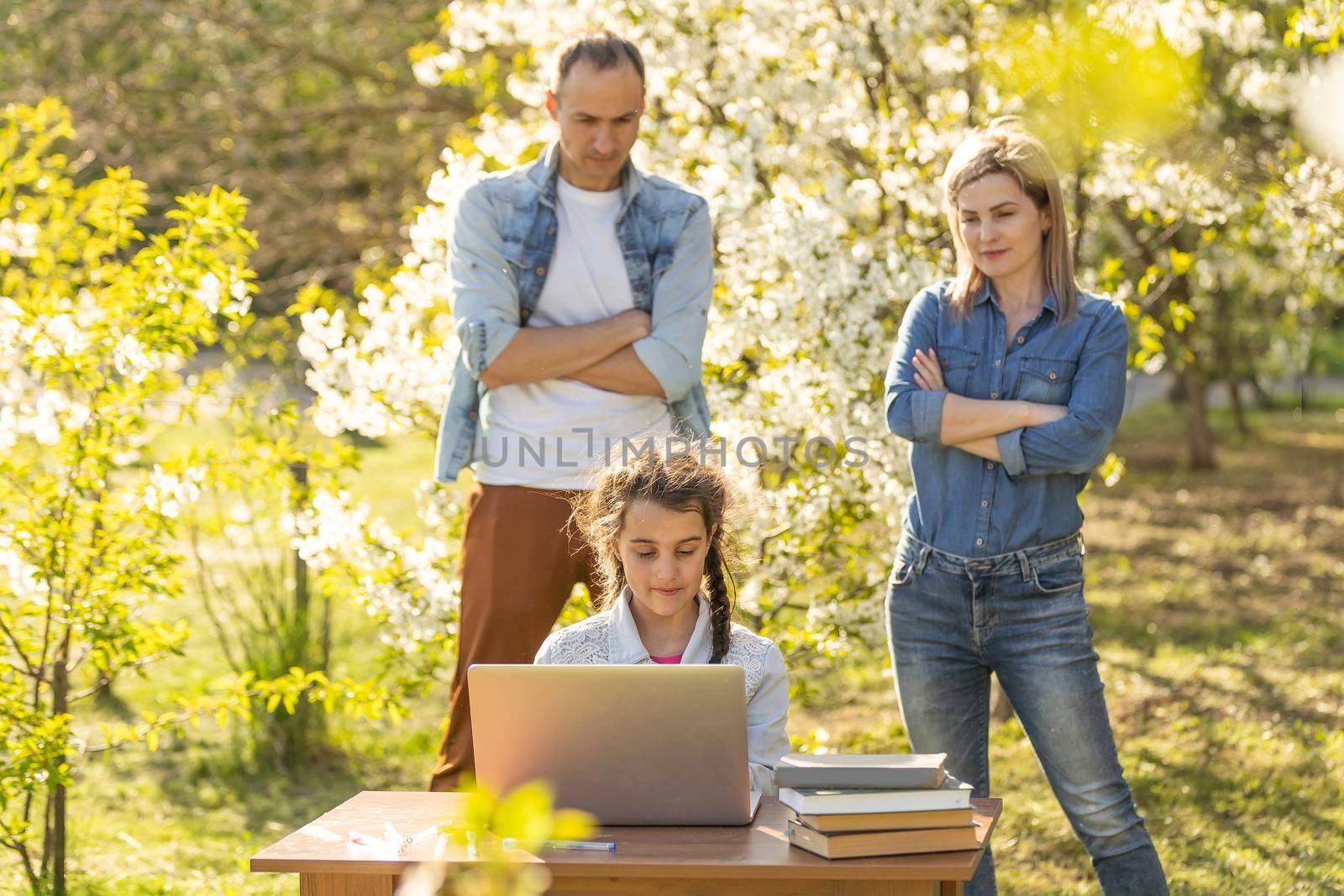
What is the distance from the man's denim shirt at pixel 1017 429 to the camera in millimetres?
3148

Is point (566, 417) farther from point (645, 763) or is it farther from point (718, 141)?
point (718, 141)

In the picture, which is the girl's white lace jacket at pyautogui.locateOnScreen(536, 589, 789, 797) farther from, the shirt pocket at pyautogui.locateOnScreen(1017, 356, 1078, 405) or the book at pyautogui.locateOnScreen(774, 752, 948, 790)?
the shirt pocket at pyautogui.locateOnScreen(1017, 356, 1078, 405)

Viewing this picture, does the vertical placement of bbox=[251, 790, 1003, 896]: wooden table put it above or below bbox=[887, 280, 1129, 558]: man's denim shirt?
below

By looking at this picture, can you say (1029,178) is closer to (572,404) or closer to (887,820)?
(572,404)

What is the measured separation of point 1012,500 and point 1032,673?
1.17 ft

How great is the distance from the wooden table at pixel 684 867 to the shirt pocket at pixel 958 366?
114 cm

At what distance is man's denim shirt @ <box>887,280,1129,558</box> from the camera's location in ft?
10.3

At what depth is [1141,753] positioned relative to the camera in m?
5.90

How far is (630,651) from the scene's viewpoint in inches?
118

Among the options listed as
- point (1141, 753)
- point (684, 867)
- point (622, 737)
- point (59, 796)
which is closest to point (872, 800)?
point (684, 867)

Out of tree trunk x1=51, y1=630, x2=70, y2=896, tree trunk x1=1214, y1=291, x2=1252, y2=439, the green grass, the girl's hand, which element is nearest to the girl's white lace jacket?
the girl's hand

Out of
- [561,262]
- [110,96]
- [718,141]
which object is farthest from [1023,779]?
[110,96]

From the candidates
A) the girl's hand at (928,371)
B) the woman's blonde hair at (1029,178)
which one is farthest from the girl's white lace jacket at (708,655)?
the woman's blonde hair at (1029,178)

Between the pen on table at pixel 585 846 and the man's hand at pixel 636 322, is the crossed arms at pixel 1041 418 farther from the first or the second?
the pen on table at pixel 585 846
